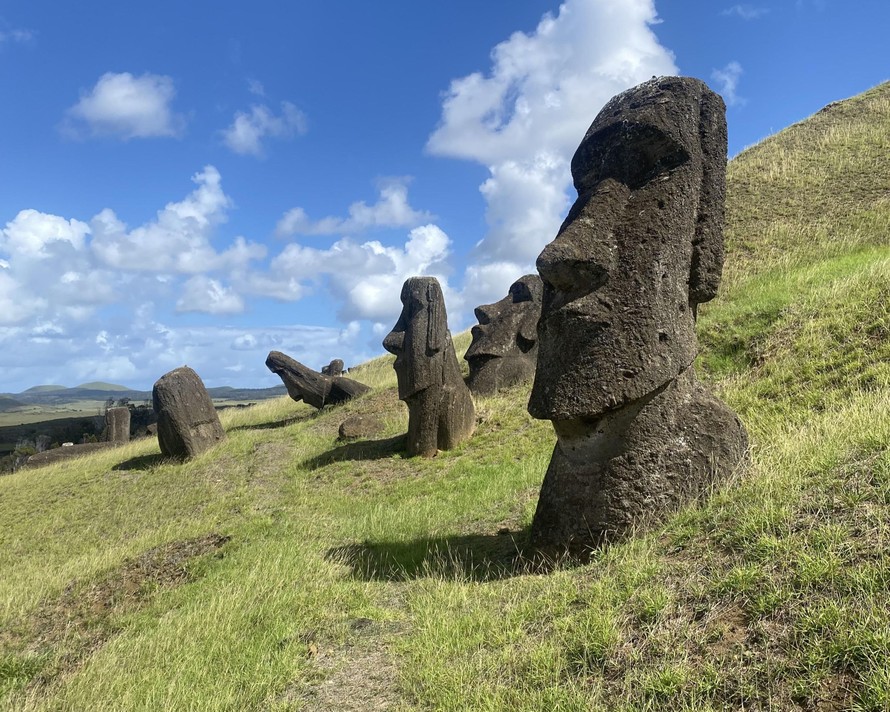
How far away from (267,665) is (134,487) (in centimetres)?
1146

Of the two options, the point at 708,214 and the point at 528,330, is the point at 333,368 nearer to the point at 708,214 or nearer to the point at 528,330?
the point at 528,330

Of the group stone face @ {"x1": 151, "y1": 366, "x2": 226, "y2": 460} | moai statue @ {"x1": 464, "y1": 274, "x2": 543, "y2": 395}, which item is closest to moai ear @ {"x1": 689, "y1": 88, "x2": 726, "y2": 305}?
moai statue @ {"x1": 464, "y1": 274, "x2": 543, "y2": 395}

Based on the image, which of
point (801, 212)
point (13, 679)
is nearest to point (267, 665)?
point (13, 679)

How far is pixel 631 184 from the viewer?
4.88m

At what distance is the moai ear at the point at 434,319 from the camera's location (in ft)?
38.3

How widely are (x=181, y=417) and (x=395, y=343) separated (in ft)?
22.4

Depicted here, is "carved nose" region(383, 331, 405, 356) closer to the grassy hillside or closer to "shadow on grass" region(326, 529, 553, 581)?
the grassy hillside

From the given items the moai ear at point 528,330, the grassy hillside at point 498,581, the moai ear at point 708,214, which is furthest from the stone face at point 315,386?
the moai ear at point 708,214

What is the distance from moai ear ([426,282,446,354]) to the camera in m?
11.7

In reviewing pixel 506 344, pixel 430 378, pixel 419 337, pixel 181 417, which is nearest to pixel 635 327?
pixel 430 378

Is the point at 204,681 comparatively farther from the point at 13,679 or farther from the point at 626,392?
the point at 626,392

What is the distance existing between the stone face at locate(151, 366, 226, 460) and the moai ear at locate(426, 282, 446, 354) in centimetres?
751

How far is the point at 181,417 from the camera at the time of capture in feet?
50.9

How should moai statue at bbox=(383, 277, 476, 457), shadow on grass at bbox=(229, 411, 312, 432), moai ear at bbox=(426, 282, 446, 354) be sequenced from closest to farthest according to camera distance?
moai statue at bbox=(383, 277, 476, 457), moai ear at bbox=(426, 282, 446, 354), shadow on grass at bbox=(229, 411, 312, 432)
